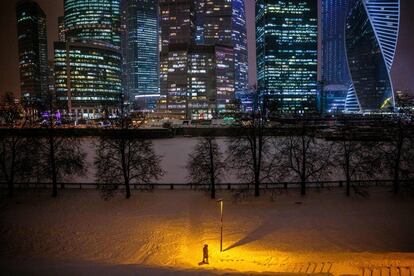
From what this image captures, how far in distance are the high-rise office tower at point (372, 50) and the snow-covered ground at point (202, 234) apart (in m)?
140

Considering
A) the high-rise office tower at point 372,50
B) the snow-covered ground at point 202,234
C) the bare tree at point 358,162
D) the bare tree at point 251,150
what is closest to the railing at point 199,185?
the bare tree at point 358,162

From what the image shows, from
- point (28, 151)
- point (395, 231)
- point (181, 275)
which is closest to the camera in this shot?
point (181, 275)

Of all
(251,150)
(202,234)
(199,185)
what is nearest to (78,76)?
(251,150)

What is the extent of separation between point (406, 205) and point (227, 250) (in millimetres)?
15624

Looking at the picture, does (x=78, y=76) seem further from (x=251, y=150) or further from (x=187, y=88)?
(x=251, y=150)

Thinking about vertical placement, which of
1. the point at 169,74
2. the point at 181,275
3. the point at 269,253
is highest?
the point at 169,74

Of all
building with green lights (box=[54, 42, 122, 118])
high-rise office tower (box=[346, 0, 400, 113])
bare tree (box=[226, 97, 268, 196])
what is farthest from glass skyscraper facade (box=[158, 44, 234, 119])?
bare tree (box=[226, 97, 268, 196])

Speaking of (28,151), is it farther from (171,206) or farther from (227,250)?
(227,250)

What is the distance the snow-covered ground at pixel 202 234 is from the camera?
15.5m

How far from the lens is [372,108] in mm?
193750

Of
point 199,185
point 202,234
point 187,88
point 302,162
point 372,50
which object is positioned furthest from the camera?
point 187,88

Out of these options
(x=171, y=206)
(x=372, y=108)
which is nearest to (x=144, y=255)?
(x=171, y=206)

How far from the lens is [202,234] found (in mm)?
20656

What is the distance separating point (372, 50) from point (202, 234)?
184m
